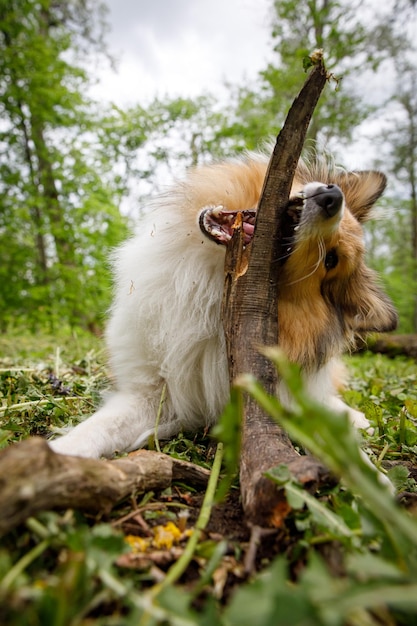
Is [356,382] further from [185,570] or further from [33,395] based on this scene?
[185,570]

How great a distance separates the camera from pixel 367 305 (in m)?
2.91

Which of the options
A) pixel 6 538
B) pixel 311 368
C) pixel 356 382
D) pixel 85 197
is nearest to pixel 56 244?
pixel 85 197

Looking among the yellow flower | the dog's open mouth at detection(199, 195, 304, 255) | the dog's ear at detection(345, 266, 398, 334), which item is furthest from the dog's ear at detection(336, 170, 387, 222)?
the yellow flower

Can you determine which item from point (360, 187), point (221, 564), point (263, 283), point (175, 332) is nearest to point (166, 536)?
point (221, 564)

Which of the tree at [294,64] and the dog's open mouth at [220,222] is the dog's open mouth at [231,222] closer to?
the dog's open mouth at [220,222]

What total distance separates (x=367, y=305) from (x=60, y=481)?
2388mm

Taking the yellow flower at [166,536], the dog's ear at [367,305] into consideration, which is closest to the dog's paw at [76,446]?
the yellow flower at [166,536]

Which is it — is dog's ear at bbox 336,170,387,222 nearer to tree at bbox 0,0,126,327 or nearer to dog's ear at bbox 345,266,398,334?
dog's ear at bbox 345,266,398,334

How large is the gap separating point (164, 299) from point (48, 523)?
156 centimetres

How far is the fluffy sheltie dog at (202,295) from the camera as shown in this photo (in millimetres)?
2217

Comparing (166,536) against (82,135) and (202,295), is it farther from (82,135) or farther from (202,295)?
(82,135)

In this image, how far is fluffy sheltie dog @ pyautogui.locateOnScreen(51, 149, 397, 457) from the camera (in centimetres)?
Result: 222

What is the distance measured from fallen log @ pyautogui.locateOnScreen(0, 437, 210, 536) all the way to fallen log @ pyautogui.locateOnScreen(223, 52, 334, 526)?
0.33 metres

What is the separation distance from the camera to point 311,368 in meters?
2.52
